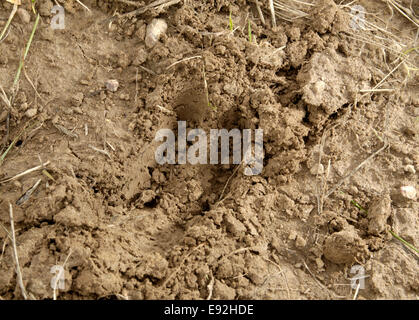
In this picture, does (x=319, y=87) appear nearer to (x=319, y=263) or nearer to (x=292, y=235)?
(x=292, y=235)

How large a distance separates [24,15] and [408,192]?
225 centimetres

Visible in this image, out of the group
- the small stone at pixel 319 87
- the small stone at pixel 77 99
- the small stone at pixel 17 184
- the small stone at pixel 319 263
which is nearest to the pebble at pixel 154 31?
the small stone at pixel 77 99

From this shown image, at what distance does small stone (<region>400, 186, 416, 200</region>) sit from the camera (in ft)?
6.93

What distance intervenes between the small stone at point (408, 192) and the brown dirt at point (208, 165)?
0.11 ft

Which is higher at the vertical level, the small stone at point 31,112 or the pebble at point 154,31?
the pebble at point 154,31

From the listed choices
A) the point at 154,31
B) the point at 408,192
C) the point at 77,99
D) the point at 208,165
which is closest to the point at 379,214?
the point at 408,192

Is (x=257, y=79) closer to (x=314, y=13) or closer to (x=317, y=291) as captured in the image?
(x=314, y=13)

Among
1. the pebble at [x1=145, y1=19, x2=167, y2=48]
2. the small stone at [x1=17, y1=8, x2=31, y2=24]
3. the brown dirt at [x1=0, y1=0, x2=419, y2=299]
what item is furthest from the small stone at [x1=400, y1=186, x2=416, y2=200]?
the small stone at [x1=17, y1=8, x2=31, y2=24]

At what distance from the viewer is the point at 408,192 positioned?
6.96ft

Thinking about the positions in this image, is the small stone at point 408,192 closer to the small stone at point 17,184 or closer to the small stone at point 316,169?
the small stone at point 316,169

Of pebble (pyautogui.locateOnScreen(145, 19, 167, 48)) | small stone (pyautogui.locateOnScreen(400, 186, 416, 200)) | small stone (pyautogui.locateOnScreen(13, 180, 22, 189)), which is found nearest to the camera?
small stone (pyautogui.locateOnScreen(13, 180, 22, 189))

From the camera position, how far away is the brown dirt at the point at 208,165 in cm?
189

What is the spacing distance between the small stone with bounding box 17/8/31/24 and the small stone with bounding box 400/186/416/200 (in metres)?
2.20

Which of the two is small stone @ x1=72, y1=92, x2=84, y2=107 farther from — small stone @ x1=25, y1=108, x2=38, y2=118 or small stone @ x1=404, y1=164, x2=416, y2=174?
small stone @ x1=404, y1=164, x2=416, y2=174
